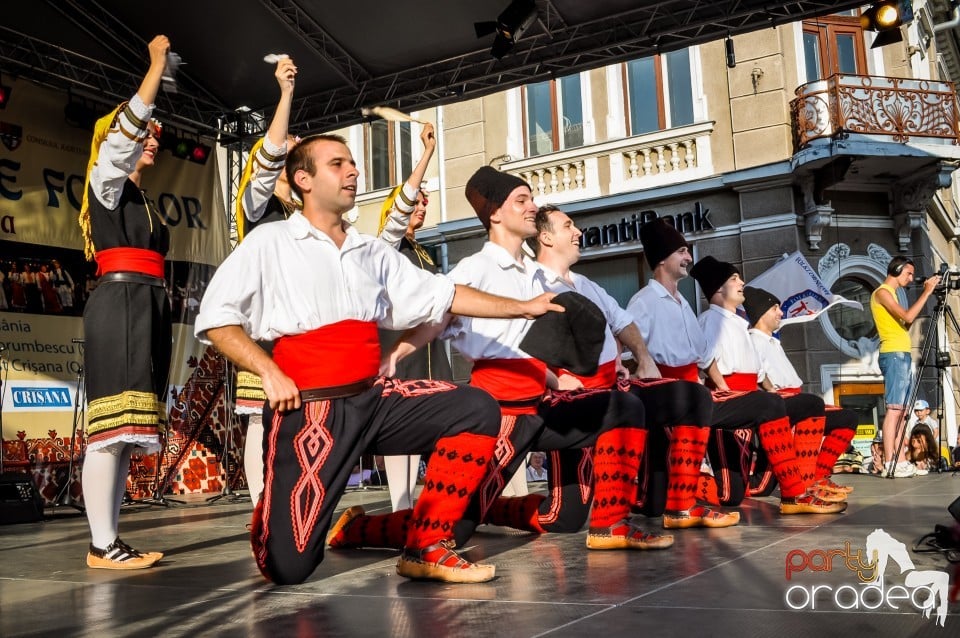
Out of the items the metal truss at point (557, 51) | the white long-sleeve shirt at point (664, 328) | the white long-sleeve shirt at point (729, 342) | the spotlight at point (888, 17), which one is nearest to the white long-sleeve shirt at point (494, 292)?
the white long-sleeve shirt at point (664, 328)

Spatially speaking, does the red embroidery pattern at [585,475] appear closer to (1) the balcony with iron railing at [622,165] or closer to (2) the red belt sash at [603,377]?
(2) the red belt sash at [603,377]

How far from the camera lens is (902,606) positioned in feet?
7.38

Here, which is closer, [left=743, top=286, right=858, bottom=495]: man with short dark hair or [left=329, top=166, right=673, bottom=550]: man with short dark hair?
[left=329, top=166, right=673, bottom=550]: man with short dark hair

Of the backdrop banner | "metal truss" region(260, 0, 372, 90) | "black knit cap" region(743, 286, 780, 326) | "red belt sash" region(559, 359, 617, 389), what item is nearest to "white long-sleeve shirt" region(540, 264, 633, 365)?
"red belt sash" region(559, 359, 617, 389)

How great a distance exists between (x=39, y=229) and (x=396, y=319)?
5.28 m

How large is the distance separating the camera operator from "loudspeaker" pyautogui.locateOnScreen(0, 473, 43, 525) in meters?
6.96

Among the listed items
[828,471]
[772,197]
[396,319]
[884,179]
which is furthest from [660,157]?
[396,319]

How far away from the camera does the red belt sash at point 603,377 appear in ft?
13.9

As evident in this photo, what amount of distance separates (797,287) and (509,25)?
262 inches

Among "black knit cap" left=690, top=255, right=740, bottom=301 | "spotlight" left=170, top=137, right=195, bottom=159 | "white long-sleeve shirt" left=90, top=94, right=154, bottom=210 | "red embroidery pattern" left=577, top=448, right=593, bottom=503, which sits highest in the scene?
"spotlight" left=170, top=137, right=195, bottom=159

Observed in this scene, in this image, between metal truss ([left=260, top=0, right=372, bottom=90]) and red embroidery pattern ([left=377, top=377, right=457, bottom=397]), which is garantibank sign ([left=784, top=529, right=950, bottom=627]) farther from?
metal truss ([left=260, top=0, right=372, bottom=90])

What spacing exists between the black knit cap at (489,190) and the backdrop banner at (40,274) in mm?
4123

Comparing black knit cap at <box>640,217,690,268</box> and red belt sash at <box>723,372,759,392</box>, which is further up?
black knit cap at <box>640,217,690,268</box>

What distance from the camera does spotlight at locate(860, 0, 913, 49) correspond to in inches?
262
